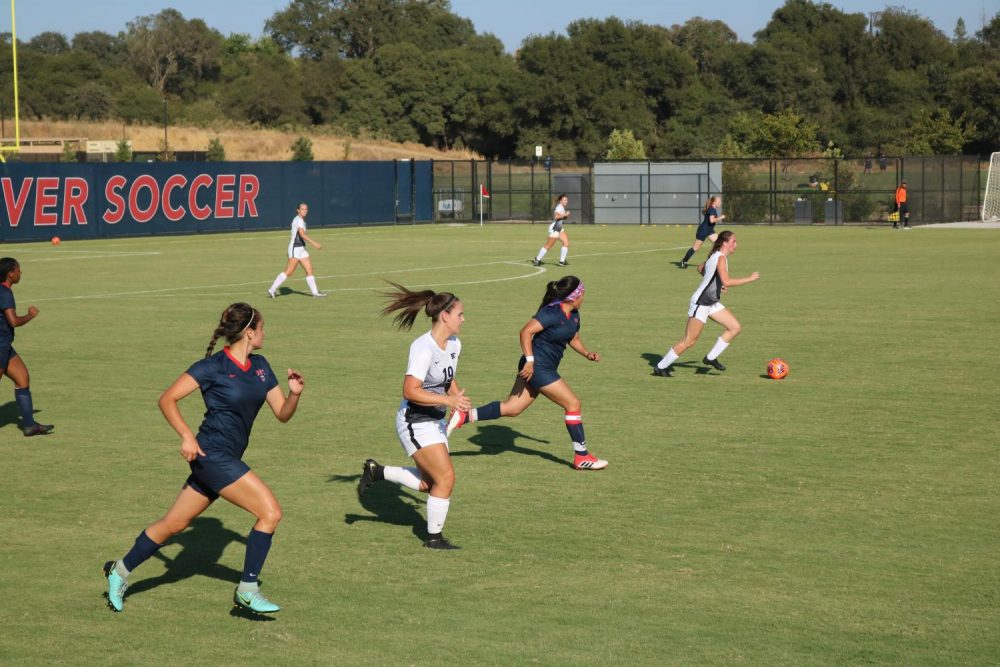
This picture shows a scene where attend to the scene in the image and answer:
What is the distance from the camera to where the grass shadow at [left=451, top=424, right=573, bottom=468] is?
13.2 m

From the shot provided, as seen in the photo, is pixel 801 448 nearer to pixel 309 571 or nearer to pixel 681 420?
pixel 681 420

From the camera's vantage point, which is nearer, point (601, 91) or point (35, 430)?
point (35, 430)

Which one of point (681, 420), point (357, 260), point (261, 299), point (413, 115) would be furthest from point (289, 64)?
point (681, 420)

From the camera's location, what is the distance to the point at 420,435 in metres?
9.67

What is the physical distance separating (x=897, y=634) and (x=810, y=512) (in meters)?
2.90

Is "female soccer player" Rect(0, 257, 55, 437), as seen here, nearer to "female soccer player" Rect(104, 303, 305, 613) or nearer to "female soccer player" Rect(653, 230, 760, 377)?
"female soccer player" Rect(104, 303, 305, 613)

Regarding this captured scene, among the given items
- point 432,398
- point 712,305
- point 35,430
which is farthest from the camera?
point 712,305

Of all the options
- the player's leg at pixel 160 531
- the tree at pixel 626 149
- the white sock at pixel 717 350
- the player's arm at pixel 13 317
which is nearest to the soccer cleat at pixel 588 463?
the player's leg at pixel 160 531

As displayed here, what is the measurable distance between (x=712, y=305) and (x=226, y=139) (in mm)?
80638

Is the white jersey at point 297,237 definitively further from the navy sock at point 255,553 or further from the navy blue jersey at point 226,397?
the navy sock at point 255,553

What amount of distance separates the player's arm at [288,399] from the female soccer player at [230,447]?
0.01 m

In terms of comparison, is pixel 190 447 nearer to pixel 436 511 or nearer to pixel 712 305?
pixel 436 511

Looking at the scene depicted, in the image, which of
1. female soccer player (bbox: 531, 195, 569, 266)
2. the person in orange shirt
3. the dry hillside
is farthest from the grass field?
the dry hillside

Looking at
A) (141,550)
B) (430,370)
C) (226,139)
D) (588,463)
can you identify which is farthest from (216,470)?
(226,139)
